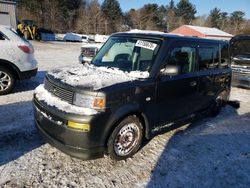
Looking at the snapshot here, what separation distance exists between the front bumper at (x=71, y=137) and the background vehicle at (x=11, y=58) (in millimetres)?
3552

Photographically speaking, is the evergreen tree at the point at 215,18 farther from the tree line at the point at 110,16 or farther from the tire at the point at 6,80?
the tire at the point at 6,80

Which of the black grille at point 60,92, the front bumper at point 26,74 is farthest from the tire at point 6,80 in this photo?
the black grille at point 60,92

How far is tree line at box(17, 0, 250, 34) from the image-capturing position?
5353 cm

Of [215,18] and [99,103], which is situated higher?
[215,18]

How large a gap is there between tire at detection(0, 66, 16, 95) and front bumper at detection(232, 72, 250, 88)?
744 centimetres

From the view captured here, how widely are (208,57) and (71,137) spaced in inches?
133

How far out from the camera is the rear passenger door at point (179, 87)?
159 inches

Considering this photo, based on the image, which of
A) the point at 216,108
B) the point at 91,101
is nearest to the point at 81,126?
the point at 91,101

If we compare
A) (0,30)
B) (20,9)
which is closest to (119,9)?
(20,9)

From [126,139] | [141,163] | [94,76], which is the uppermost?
[94,76]

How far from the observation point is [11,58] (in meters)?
6.38

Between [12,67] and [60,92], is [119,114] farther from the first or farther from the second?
[12,67]

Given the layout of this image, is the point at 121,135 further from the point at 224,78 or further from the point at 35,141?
the point at 224,78

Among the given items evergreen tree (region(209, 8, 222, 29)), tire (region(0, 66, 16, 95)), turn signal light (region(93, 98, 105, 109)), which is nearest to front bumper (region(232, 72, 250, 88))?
turn signal light (region(93, 98, 105, 109))
